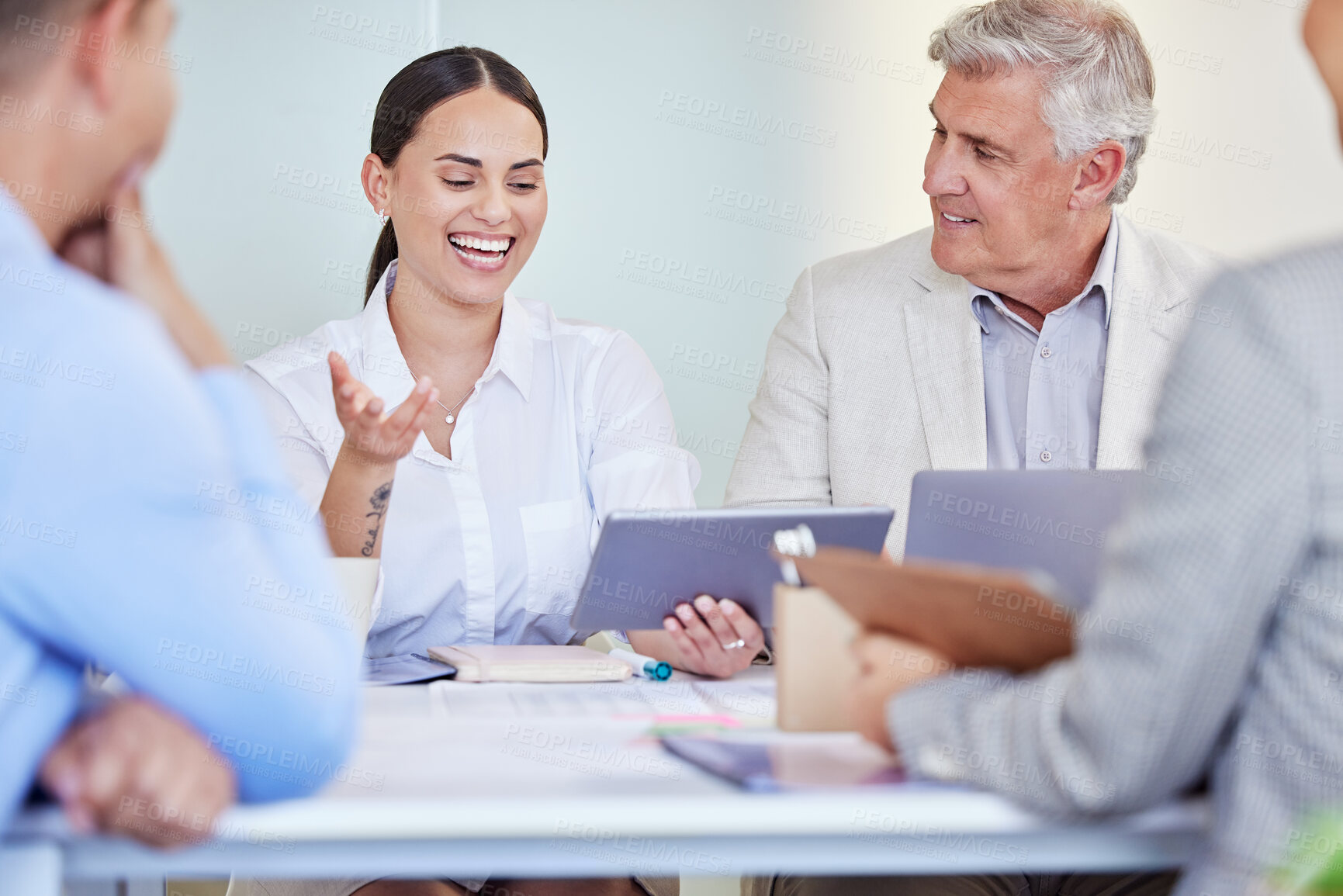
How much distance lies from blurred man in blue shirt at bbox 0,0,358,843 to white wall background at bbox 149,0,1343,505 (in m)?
2.55

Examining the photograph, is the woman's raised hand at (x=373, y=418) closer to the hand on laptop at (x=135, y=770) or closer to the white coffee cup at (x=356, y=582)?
the white coffee cup at (x=356, y=582)

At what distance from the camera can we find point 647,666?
168 cm

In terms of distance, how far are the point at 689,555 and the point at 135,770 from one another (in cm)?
85

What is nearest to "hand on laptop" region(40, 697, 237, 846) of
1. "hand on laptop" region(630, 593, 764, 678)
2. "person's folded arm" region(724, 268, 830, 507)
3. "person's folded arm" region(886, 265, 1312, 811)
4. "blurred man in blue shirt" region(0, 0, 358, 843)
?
"blurred man in blue shirt" region(0, 0, 358, 843)

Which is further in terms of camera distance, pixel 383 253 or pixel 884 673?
pixel 383 253

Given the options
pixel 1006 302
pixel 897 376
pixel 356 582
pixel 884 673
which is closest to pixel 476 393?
pixel 897 376

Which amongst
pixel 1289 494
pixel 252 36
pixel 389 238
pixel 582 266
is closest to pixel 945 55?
pixel 389 238

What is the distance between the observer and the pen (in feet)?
5.44

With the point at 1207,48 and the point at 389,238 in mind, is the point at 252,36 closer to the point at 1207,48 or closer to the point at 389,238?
the point at 389,238

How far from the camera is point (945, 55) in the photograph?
7.38ft

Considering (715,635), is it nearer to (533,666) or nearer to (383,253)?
(533,666)

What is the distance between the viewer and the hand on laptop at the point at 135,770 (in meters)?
0.77

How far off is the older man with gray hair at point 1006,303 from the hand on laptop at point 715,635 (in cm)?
59

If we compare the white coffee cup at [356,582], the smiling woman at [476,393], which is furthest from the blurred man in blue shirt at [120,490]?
the smiling woman at [476,393]
